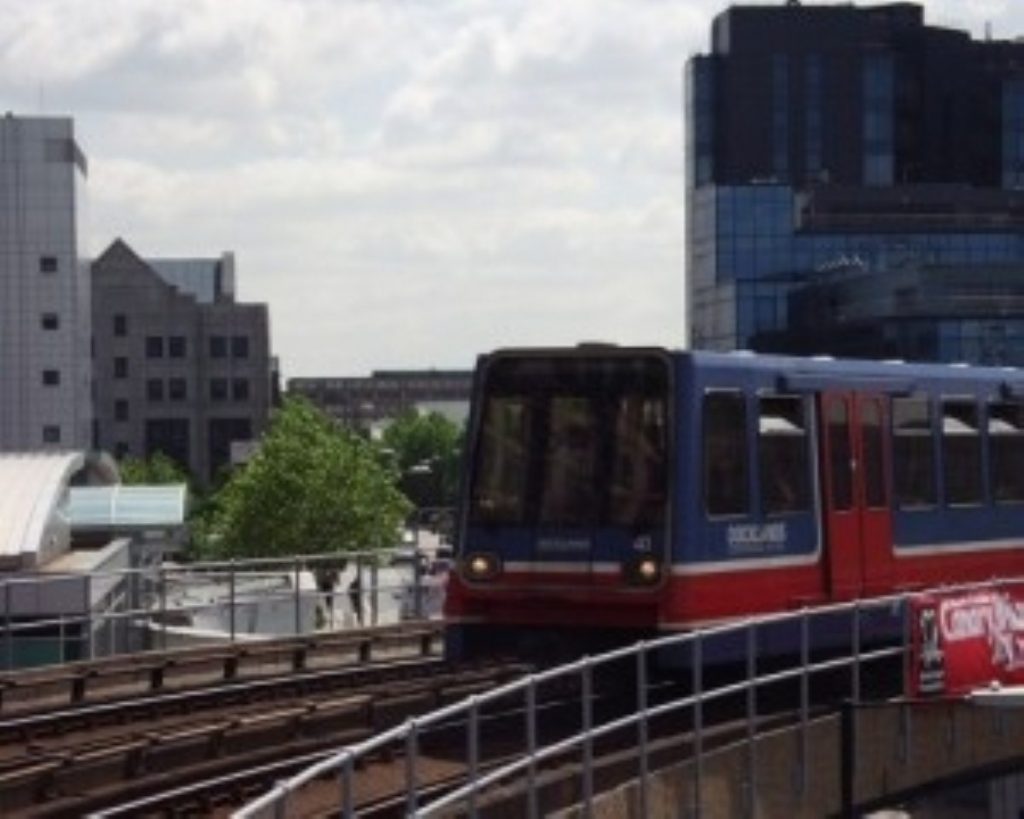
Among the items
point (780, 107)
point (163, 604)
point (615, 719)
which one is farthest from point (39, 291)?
point (615, 719)

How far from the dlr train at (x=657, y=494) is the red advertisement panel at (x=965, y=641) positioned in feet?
3.71

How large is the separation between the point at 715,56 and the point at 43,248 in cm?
4319

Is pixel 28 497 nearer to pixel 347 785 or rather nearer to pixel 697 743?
pixel 697 743

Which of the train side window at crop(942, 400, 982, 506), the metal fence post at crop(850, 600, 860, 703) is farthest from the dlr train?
the train side window at crop(942, 400, 982, 506)

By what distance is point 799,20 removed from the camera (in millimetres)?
142500

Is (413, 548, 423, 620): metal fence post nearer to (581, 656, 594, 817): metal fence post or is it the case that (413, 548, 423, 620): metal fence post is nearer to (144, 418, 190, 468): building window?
(581, 656, 594, 817): metal fence post

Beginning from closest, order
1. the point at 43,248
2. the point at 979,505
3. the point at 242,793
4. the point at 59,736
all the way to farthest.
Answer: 1. the point at 242,793
2. the point at 59,736
3. the point at 979,505
4. the point at 43,248

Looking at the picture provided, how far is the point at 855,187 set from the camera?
136m

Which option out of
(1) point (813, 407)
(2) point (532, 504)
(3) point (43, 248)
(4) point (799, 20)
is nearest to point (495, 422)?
(2) point (532, 504)

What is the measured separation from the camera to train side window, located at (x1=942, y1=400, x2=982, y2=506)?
22547 millimetres

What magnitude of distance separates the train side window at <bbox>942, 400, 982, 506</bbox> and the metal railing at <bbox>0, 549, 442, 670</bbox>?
685cm

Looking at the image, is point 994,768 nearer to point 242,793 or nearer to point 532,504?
point 532,504

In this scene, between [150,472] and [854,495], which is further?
[150,472]

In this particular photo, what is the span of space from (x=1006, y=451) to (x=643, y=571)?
21.8 feet
